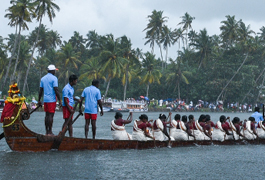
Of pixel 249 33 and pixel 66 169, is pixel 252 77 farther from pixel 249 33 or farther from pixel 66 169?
pixel 66 169

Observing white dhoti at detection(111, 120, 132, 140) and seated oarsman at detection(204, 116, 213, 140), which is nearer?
white dhoti at detection(111, 120, 132, 140)

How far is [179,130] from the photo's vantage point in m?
14.7

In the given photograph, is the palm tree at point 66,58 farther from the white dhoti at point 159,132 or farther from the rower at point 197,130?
the white dhoti at point 159,132

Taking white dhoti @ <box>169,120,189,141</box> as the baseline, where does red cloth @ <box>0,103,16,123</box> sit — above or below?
above

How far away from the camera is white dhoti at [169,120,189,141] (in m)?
14.7

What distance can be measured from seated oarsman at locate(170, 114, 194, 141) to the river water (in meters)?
0.84

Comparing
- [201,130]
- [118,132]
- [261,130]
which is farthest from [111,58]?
[118,132]

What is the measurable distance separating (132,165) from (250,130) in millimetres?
7502

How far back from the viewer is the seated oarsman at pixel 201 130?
15081 millimetres

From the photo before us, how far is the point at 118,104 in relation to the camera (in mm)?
60844

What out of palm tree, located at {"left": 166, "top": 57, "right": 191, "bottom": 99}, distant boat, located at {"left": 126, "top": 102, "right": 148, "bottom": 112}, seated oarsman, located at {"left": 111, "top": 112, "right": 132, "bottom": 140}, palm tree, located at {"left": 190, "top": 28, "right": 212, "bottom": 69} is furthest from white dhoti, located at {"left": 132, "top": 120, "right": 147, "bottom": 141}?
palm tree, located at {"left": 190, "top": 28, "right": 212, "bottom": 69}

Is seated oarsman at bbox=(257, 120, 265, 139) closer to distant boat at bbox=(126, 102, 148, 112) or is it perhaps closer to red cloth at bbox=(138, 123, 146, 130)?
red cloth at bbox=(138, 123, 146, 130)

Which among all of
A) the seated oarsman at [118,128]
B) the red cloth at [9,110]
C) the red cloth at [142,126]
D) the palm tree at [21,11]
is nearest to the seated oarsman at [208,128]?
the red cloth at [142,126]

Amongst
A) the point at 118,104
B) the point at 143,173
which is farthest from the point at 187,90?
the point at 143,173
